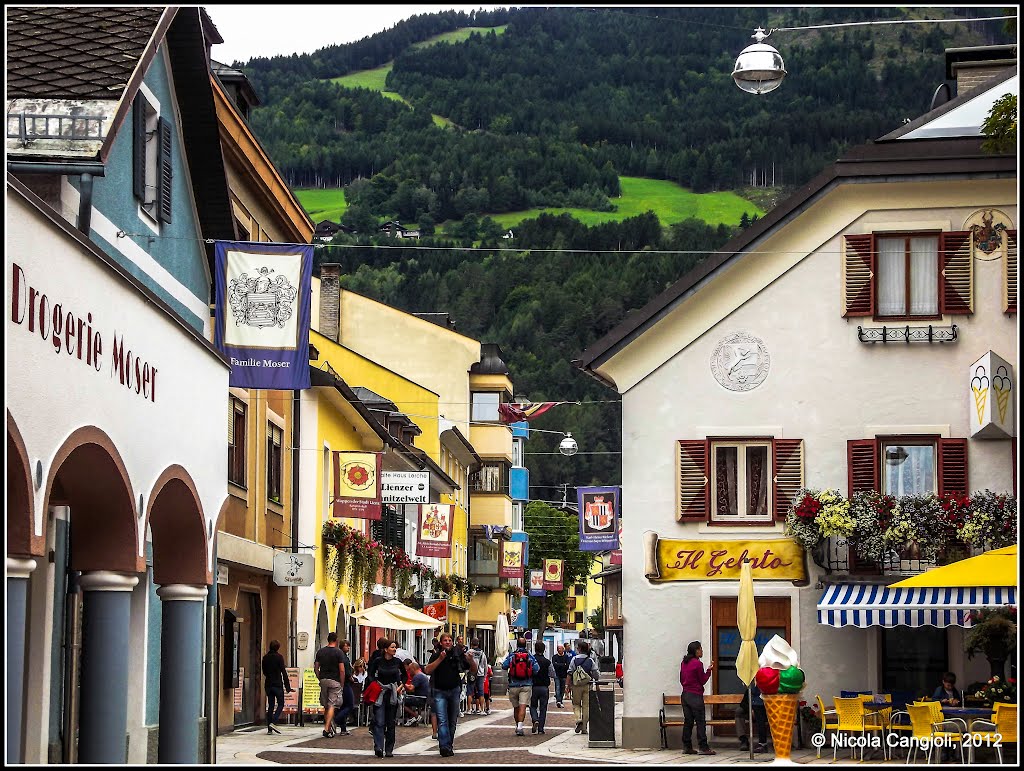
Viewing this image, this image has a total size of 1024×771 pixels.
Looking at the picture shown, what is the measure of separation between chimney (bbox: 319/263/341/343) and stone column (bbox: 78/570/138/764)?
45973 millimetres

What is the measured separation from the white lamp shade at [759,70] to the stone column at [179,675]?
10.2 meters

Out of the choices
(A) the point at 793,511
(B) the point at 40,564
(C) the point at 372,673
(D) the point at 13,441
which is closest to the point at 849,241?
(A) the point at 793,511

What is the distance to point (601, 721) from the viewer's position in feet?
86.3

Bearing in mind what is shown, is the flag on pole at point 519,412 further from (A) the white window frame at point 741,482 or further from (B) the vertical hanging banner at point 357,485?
(A) the white window frame at point 741,482

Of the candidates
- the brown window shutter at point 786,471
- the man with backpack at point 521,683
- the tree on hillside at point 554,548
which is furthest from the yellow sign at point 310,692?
the tree on hillside at point 554,548

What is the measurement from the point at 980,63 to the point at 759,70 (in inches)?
412

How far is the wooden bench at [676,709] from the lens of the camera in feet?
84.6

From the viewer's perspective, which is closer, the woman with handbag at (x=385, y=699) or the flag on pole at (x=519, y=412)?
the woman with handbag at (x=385, y=699)

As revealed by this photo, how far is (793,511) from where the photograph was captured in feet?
86.0

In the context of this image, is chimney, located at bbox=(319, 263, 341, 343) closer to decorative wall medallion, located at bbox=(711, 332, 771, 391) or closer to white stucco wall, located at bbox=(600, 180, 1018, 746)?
white stucco wall, located at bbox=(600, 180, 1018, 746)

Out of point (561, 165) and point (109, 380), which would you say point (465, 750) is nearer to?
point (109, 380)

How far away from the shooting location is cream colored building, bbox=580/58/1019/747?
86.3ft

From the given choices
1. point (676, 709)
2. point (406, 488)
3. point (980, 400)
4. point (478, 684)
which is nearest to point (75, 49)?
point (676, 709)

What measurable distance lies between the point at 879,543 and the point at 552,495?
99.4 meters
